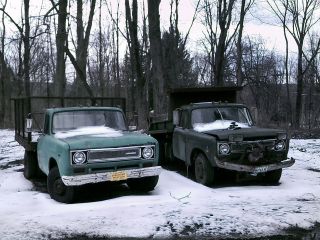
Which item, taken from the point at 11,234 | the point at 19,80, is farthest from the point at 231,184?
the point at 19,80

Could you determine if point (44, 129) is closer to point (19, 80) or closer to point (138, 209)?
point (138, 209)

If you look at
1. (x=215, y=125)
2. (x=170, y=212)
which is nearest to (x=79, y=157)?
(x=170, y=212)

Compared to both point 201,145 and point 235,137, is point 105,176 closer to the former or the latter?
point 201,145

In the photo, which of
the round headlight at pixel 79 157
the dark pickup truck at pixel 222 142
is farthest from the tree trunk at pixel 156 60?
the round headlight at pixel 79 157

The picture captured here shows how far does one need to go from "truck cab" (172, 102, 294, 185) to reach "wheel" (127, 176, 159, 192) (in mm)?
1326

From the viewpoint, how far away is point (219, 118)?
11.7m

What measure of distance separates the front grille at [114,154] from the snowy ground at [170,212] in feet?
2.43

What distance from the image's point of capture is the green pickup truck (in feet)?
28.6

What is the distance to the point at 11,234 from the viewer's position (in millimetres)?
6770

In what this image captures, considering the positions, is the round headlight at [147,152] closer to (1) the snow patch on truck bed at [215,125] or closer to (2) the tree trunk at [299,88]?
(1) the snow patch on truck bed at [215,125]

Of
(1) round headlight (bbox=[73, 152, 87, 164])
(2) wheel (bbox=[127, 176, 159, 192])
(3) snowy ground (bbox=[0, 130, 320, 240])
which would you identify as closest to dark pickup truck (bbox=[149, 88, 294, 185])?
(3) snowy ground (bbox=[0, 130, 320, 240])

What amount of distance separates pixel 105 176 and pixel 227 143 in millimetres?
2691

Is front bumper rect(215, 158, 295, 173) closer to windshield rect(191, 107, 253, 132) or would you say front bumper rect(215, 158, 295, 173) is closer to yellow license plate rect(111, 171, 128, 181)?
windshield rect(191, 107, 253, 132)

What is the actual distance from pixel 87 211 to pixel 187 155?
163 inches
